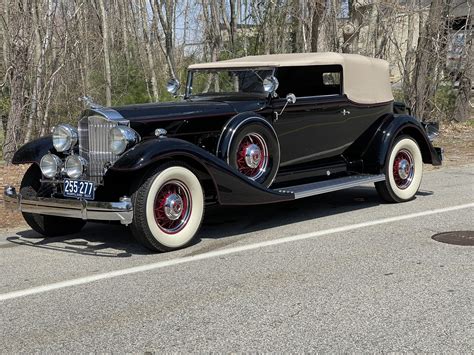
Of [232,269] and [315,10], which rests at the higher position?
[315,10]

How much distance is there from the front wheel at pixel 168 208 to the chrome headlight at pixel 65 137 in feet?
3.54

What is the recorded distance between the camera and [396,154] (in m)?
8.20

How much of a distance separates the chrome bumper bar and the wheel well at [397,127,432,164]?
164 inches

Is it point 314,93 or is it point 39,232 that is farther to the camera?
point 314,93

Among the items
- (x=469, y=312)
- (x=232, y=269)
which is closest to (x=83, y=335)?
(x=232, y=269)

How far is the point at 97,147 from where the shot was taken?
6.16 metres

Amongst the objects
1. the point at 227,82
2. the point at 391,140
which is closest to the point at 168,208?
the point at 227,82

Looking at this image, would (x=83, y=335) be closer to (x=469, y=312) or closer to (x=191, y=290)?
(x=191, y=290)

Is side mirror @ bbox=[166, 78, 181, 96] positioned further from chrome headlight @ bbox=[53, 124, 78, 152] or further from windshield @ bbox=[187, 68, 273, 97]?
chrome headlight @ bbox=[53, 124, 78, 152]

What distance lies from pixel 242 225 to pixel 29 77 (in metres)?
6.90

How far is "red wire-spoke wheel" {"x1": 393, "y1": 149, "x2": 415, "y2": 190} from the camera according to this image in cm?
823

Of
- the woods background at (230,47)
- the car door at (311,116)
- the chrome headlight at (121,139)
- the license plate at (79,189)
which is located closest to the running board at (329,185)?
the car door at (311,116)

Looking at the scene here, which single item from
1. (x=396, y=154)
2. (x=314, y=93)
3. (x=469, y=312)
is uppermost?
(x=314, y=93)

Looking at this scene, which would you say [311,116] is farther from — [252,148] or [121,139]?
[121,139]
